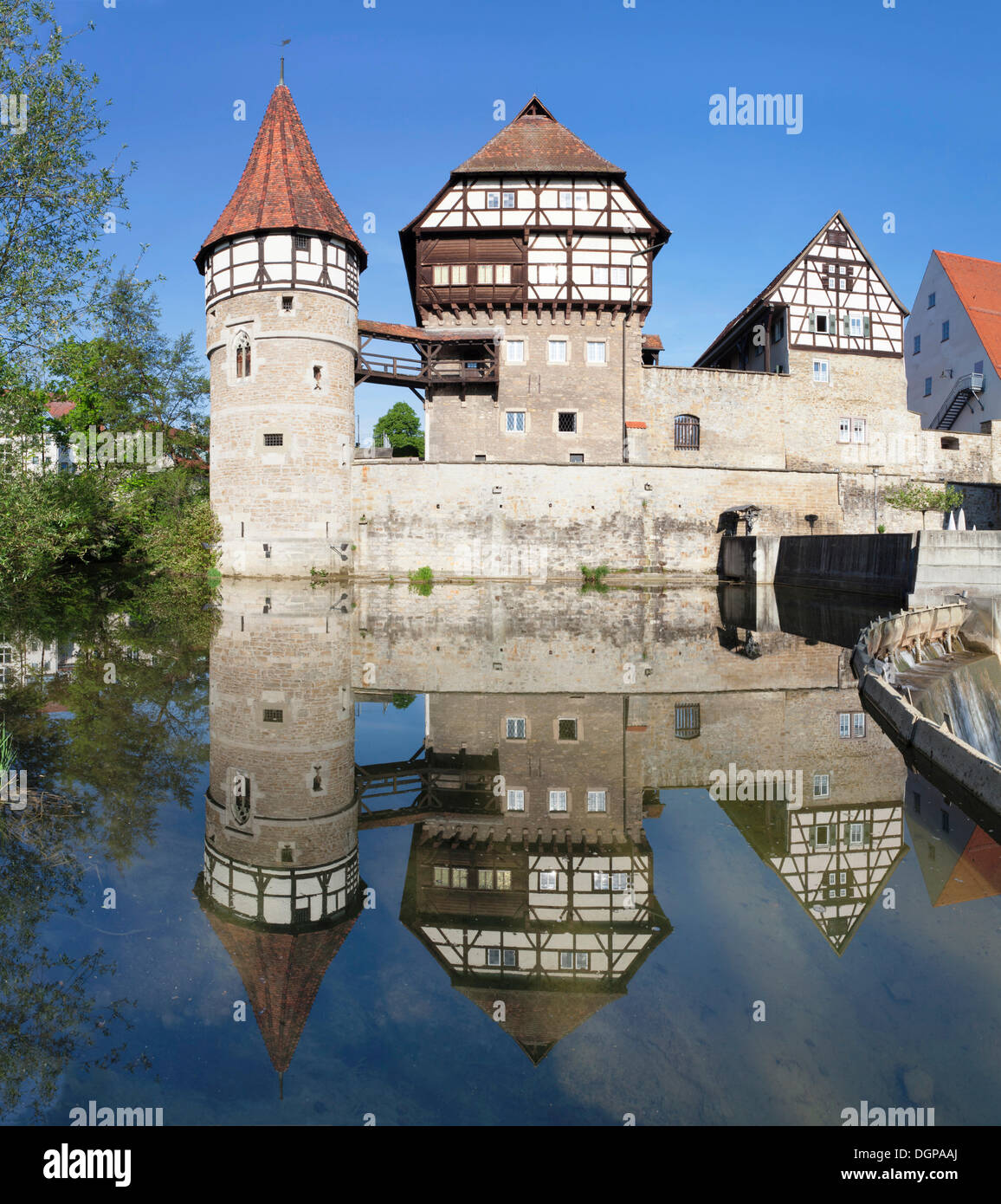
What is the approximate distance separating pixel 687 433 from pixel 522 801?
29.6 m

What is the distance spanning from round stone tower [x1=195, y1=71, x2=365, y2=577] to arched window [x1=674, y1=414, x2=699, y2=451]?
14115 millimetres

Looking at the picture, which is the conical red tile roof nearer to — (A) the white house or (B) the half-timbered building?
(B) the half-timbered building

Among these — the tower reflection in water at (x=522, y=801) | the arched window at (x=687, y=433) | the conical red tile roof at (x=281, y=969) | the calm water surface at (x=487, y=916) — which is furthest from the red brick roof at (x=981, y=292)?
the conical red tile roof at (x=281, y=969)

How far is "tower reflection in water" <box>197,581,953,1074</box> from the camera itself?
12.4 ft

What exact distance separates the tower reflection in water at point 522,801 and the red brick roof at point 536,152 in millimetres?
24209

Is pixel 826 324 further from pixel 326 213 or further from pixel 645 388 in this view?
pixel 326 213

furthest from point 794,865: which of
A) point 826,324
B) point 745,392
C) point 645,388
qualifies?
point 826,324

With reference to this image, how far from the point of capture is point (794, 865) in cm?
491

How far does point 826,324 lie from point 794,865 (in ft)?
117

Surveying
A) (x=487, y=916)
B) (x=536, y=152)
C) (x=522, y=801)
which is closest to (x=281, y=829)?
(x=522, y=801)

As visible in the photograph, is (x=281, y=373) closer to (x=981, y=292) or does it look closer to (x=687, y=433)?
(x=687, y=433)

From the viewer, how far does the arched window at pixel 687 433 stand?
32938mm

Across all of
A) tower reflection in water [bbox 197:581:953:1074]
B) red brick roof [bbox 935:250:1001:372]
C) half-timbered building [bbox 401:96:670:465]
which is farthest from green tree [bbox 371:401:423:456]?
tower reflection in water [bbox 197:581:953:1074]

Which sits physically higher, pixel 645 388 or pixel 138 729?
pixel 645 388
